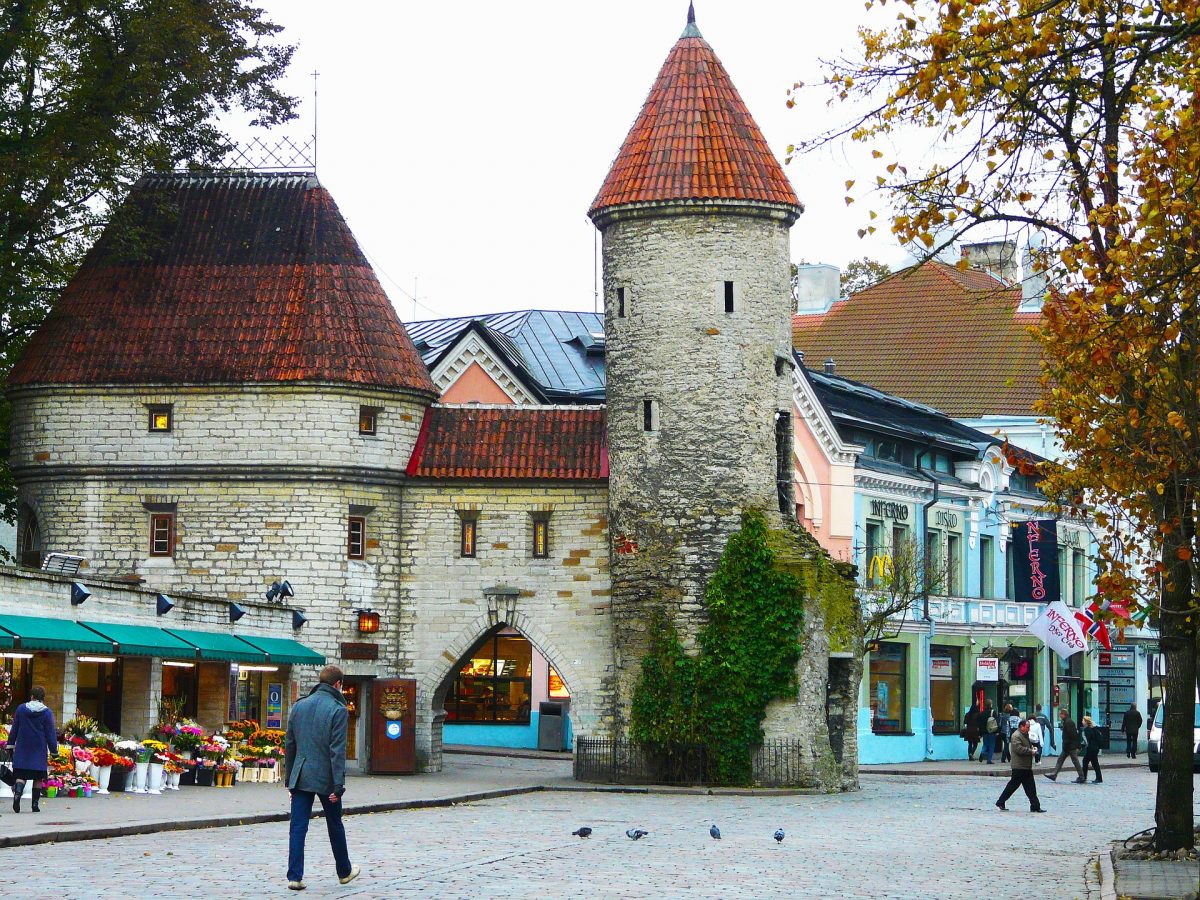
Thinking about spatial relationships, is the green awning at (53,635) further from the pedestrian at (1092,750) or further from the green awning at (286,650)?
the pedestrian at (1092,750)

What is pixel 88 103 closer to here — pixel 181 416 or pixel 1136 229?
pixel 181 416

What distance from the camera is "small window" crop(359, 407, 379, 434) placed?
131 feet

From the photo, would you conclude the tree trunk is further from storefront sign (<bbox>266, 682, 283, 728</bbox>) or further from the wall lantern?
the wall lantern

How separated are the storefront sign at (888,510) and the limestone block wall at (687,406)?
42.7 ft

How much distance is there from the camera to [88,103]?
41438mm

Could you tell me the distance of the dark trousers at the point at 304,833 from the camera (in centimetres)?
1630

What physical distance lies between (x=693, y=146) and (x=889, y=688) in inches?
703

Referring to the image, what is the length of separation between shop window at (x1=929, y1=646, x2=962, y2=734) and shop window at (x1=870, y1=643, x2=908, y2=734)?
4.44ft

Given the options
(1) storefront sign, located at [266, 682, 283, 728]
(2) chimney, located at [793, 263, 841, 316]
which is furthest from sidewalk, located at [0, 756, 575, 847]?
(2) chimney, located at [793, 263, 841, 316]

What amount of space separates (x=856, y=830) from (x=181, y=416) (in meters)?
18.4

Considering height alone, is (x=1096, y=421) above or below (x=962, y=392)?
below

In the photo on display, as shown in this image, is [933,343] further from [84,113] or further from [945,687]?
[84,113]

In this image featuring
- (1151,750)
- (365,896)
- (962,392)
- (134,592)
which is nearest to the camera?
(365,896)

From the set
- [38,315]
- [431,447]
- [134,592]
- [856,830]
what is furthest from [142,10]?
[856,830]
